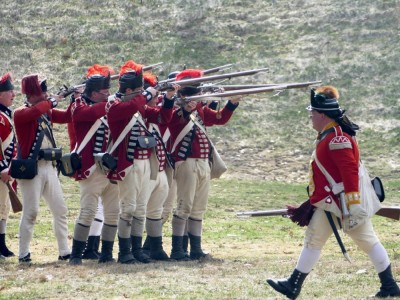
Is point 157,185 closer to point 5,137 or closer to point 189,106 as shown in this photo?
point 189,106

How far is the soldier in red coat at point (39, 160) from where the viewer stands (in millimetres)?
11359

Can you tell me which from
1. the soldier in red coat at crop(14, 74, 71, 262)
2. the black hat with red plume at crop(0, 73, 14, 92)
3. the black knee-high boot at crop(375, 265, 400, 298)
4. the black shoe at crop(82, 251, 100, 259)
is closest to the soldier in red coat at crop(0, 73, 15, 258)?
the black hat with red plume at crop(0, 73, 14, 92)

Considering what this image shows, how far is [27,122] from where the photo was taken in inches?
446

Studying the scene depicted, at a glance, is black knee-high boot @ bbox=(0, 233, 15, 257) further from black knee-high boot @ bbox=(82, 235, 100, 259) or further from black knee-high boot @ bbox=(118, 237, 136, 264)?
black knee-high boot @ bbox=(118, 237, 136, 264)

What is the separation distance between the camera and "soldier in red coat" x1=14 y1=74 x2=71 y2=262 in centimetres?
1136

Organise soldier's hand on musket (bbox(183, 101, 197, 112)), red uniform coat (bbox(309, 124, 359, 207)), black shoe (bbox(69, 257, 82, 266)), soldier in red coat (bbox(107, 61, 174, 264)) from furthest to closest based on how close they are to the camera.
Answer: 1. soldier's hand on musket (bbox(183, 101, 197, 112))
2. black shoe (bbox(69, 257, 82, 266))
3. soldier in red coat (bbox(107, 61, 174, 264))
4. red uniform coat (bbox(309, 124, 359, 207))

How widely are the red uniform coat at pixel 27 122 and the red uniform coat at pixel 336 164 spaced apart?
3348mm

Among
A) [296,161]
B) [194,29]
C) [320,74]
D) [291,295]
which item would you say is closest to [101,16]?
[194,29]

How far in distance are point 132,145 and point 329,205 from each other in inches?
115

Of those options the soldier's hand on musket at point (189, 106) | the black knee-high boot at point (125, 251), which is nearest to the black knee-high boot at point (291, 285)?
the black knee-high boot at point (125, 251)

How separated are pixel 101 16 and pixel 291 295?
22003 millimetres

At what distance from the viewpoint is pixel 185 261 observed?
38.8ft

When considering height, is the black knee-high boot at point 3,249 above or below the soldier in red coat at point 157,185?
below

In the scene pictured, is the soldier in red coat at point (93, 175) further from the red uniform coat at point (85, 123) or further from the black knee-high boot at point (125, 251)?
the black knee-high boot at point (125, 251)
